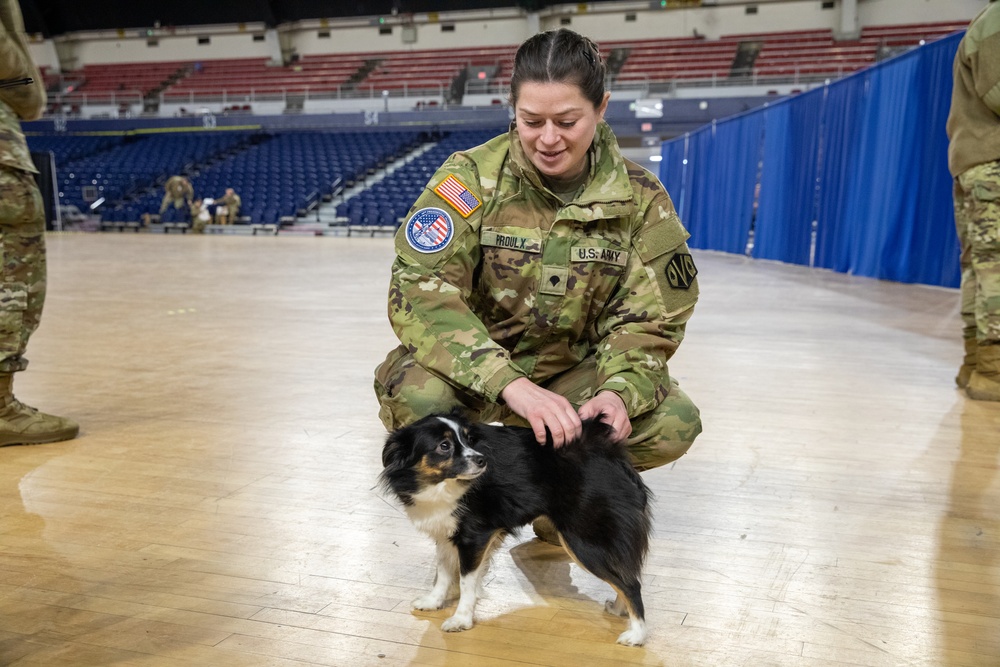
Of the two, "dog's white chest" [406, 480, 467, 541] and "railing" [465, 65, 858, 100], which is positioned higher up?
"railing" [465, 65, 858, 100]

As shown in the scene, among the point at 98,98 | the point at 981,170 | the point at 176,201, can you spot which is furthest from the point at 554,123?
the point at 98,98

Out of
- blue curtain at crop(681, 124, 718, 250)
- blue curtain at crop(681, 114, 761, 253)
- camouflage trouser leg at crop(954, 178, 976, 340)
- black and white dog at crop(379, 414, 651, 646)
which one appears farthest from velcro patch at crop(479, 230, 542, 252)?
blue curtain at crop(681, 124, 718, 250)

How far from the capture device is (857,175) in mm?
8594

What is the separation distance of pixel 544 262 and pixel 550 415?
401 millimetres

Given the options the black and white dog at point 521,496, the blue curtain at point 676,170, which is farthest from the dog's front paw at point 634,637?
the blue curtain at point 676,170

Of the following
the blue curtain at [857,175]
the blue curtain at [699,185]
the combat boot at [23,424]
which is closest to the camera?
the combat boot at [23,424]

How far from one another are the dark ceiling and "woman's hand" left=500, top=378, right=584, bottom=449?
2321 centimetres

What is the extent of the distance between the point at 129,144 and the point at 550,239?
23796 millimetres

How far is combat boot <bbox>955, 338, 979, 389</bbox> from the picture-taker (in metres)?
3.29

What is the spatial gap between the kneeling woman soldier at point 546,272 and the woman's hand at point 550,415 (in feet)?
0.27

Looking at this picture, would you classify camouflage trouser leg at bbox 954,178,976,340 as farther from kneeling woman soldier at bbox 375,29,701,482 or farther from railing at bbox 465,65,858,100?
railing at bbox 465,65,858,100

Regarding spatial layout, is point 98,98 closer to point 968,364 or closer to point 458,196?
point 968,364

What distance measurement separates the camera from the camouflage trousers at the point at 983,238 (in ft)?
9.98

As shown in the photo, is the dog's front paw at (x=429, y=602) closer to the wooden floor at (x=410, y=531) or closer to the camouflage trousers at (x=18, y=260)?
the wooden floor at (x=410, y=531)
